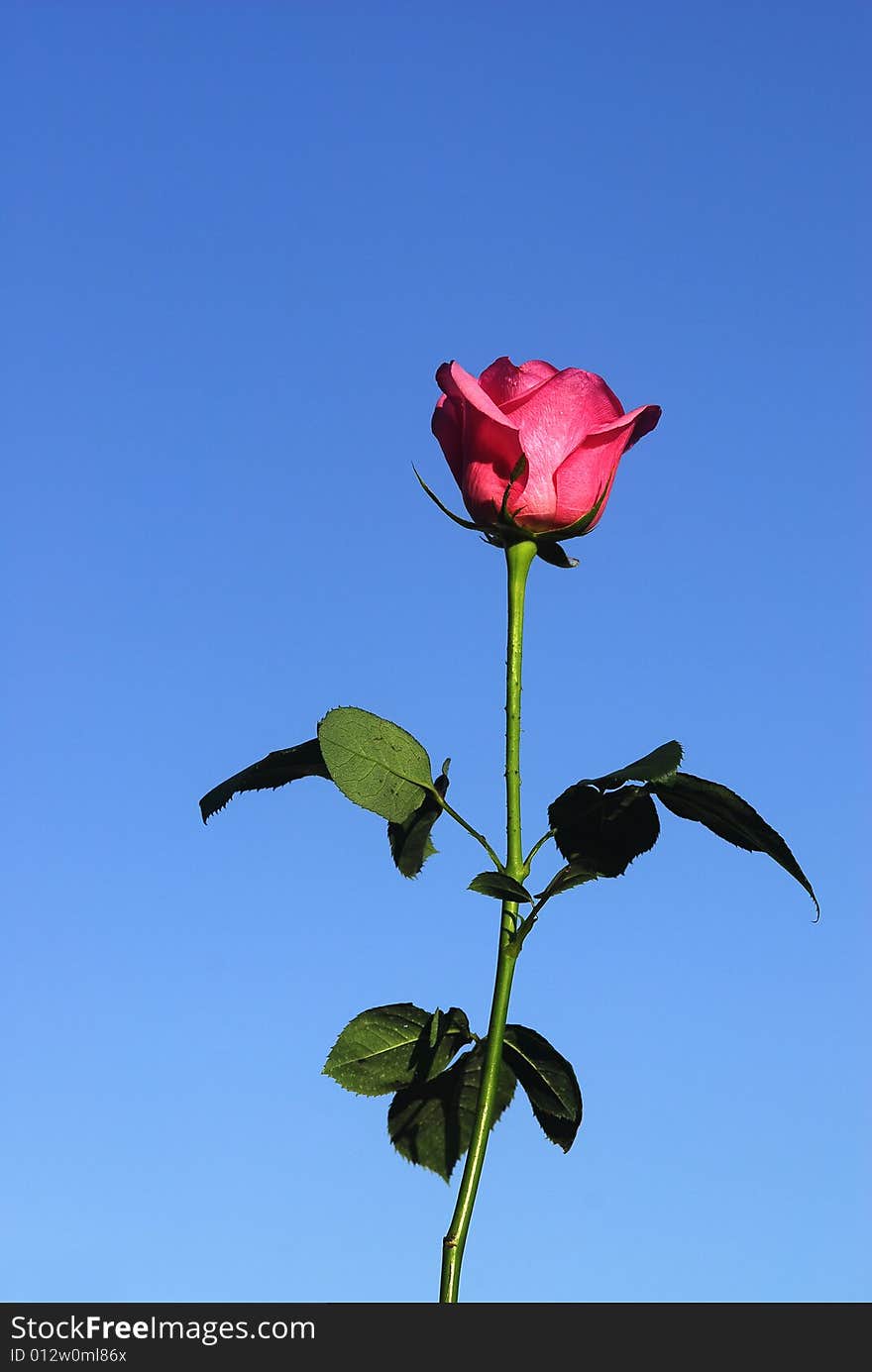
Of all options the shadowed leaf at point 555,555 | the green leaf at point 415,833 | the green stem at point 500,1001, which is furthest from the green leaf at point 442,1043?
the shadowed leaf at point 555,555

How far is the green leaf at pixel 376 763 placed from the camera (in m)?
1.94

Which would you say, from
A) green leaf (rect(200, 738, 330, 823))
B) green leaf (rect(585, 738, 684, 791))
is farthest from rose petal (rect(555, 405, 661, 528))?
green leaf (rect(200, 738, 330, 823))

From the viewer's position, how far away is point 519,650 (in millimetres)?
1961

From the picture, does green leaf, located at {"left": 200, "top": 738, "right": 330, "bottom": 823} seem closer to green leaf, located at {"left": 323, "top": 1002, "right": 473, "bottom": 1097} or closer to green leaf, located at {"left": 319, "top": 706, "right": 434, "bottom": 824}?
green leaf, located at {"left": 319, "top": 706, "right": 434, "bottom": 824}

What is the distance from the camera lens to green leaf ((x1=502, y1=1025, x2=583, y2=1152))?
1921 mm

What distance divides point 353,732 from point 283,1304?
80 centimetres

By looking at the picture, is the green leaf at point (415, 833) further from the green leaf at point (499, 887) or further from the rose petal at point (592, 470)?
the rose petal at point (592, 470)

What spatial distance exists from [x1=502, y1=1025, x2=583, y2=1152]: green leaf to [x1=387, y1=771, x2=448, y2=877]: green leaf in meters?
0.27

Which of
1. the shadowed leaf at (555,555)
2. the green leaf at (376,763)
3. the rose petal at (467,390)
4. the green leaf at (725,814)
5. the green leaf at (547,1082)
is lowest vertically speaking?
the green leaf at (547,1082)

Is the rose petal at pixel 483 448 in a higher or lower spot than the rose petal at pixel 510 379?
lower
